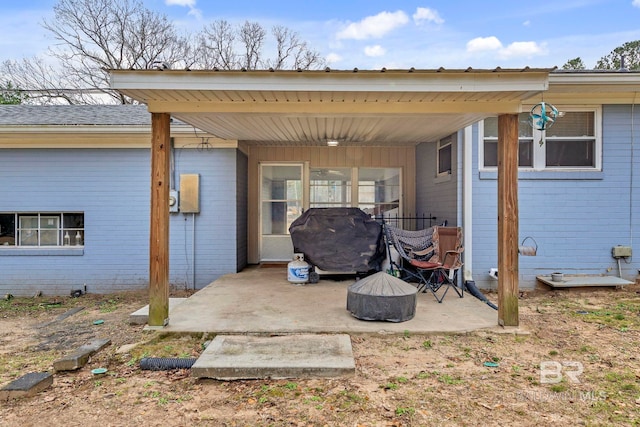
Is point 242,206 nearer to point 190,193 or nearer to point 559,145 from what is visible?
point 190,193

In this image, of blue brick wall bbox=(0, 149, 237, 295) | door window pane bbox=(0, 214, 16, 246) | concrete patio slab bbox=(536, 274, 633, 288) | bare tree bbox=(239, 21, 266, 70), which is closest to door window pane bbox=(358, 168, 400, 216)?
concrete patio slab bbox=(536, 274, 633, 288)

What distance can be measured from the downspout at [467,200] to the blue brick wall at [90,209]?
4.58 m

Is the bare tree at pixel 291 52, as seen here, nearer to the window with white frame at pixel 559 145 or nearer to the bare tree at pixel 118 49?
the bare tree at pixel 118 49

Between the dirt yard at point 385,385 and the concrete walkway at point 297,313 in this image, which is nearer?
the dirt yard at point 385,385

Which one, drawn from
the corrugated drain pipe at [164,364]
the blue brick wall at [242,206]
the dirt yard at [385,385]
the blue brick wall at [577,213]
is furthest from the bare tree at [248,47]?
the corrugated drain pipe at [164,364]

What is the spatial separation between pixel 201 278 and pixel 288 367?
4093 mm

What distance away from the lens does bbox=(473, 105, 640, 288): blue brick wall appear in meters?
5.73

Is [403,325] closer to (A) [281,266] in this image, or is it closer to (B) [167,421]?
(B) [167,421]

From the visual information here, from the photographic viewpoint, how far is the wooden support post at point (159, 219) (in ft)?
12.7

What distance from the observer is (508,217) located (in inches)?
152

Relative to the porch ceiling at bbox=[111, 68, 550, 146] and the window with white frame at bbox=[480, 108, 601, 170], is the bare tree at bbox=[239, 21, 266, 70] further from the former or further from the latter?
the porch ceiling at bbox=[111, 68, 550, 146]

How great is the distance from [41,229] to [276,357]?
18.9 ft

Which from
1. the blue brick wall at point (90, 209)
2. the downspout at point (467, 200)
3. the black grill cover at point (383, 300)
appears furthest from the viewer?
the blue brick wall at point (90, 209)

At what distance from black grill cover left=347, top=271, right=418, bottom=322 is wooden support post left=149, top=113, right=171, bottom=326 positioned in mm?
1986
